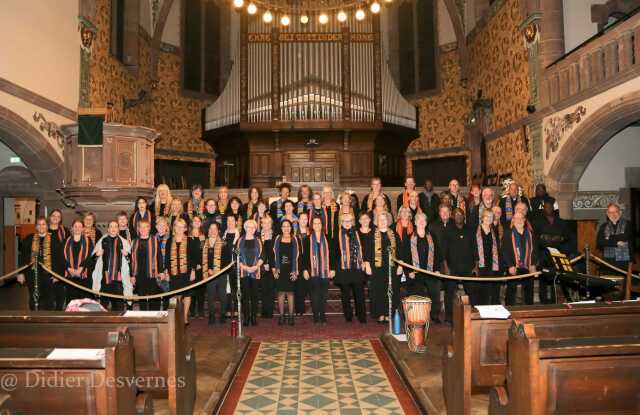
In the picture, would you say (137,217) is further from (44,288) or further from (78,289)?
(44,288)

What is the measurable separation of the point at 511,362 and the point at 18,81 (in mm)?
8193

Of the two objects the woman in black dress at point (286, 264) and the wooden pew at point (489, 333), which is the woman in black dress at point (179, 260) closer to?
the woman in black dress at point (286, 264)

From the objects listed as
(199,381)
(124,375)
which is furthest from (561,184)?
(124,375)

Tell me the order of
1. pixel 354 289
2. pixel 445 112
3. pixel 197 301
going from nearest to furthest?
1. pixel 354 289
2. pixel 197 301
3. pixel 445 112

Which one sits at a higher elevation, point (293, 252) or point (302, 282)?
point (293, 252)

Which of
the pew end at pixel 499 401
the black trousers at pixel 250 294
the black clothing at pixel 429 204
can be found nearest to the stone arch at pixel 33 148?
the black trousers at pixel 250 294

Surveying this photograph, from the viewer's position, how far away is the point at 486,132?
12.4 metres

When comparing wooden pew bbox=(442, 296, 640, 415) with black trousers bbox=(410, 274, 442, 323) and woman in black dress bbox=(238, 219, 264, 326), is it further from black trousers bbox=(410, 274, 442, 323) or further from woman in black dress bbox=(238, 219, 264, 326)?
woman in black dress bbox=(238, 219, 264, 326)

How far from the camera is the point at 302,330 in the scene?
20.3ft

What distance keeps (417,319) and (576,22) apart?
24.4 ft

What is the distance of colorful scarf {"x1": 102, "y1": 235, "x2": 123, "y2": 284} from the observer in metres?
6.46

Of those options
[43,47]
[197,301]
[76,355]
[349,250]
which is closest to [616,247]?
[349,250]

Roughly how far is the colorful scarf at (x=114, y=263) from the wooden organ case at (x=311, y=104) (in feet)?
21.5

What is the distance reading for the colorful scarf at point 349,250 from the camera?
6473 mm
